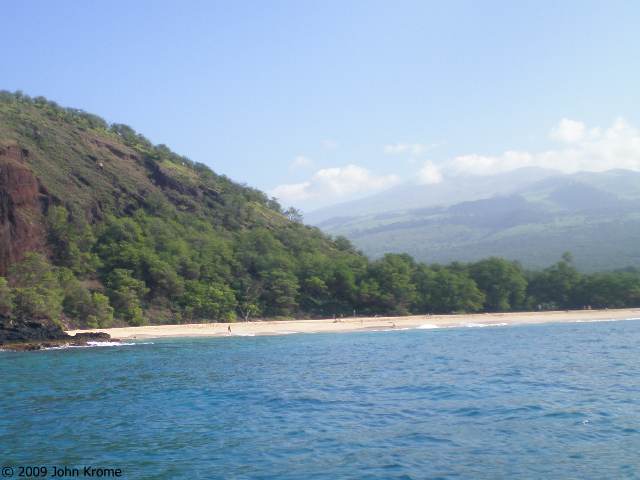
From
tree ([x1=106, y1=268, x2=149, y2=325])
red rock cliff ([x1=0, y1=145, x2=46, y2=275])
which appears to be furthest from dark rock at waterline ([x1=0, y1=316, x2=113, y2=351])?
red rock cliff ([x1=0, y1=145, x2=46, y2=275])

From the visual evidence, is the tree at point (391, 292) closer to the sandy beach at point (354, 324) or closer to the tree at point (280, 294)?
the sandy beach at point (354, 324)

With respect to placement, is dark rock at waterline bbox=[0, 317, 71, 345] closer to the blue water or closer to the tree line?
the tree line

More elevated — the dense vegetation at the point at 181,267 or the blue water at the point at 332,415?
the dense vegetation at the point at 181,267

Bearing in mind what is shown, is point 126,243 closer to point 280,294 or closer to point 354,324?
point 280,294

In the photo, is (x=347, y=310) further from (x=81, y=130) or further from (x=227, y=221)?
(x=81, y=130)

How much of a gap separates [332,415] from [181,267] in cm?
6122

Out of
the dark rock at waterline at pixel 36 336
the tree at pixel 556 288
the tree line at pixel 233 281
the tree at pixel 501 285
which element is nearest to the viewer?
the dark rock at waterline at pixel 36 336

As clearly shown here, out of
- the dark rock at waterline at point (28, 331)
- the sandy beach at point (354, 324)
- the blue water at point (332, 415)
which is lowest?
the blue water at point (332, 415)

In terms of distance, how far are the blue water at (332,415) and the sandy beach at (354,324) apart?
21824 mm

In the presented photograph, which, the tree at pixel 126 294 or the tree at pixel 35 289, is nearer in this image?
the tree at pixel 35 289

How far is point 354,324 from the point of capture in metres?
71.6

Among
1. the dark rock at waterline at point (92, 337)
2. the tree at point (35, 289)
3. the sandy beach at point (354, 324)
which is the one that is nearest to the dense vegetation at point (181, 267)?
the tree at point (35, 289)

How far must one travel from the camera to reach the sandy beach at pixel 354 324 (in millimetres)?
62094

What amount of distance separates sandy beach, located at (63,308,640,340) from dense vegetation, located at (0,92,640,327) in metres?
4.69
